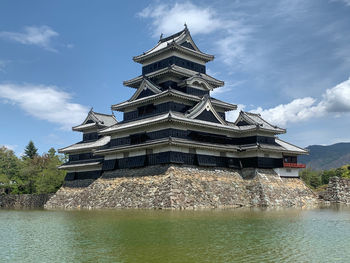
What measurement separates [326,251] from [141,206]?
20719mm

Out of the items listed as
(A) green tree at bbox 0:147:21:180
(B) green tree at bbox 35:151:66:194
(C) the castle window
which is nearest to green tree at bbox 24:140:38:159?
(A) green tree at bbox 0:147:21:180

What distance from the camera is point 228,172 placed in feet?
123

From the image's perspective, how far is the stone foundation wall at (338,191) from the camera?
1608 inches

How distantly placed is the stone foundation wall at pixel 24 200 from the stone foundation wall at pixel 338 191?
3507cm

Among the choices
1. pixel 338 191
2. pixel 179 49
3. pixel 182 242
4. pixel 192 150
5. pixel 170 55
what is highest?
pixel 179 49

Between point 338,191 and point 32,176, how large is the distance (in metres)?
45.7

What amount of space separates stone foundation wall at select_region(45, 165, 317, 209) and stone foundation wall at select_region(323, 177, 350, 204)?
102 inches

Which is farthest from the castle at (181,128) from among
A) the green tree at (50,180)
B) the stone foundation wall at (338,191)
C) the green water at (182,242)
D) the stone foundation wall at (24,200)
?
the green water at (182,242)

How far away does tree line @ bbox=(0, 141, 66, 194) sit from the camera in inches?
2068

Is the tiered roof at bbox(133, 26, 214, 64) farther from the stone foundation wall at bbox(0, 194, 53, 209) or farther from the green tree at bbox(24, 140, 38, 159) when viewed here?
the green tree at bbox(24, 140, 38, 159)

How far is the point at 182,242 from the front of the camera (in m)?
13.6

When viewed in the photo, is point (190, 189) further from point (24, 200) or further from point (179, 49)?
point (24, 200)

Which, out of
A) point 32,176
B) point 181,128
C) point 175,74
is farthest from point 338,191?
point 32,176

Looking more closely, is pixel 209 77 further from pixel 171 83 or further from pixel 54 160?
pixel 54 160
